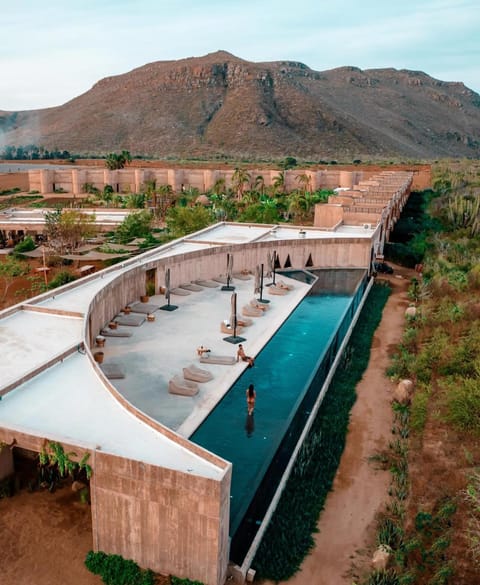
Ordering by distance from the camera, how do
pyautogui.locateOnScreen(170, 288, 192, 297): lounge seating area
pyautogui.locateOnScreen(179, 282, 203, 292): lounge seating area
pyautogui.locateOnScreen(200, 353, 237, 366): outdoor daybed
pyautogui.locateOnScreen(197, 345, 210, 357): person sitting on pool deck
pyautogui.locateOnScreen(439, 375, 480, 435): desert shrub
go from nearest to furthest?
1. pyautogui.locateOnScreen(439, 375, 480, 435): desert shrub
2. pyautogui.locateOnScreen(200, 353, 237, 366): outdoor daybed
3. pyautogui.locateOnScreen(197, 345, 210, 357): person sitting on pool deck
4. pyautogui.locateOnScreen(170, 288, 192, 297): lounge seating area
5. pyautogui.locateOnScreen(179, 282, 203, 292): lounge seating area

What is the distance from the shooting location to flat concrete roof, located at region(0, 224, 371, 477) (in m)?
11.1

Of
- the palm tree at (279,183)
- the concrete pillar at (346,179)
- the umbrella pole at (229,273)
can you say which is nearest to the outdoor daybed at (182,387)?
the umbrella pole at (229,273)

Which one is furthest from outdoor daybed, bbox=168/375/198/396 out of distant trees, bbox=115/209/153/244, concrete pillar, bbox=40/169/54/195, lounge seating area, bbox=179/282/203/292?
concrete pillar, bbox=40/169/54/195

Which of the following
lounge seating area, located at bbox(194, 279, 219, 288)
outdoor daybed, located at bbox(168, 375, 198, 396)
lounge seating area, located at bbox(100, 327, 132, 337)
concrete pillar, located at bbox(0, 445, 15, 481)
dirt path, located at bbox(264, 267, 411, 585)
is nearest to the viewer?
dirt path, located at bbox(264, 267, 411, 585)

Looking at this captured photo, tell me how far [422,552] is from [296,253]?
23.2 metres

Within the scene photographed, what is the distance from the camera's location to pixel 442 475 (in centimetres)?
1278

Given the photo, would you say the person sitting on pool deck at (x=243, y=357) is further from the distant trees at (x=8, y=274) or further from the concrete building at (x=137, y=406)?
the distant trees at (x=8, y=274)

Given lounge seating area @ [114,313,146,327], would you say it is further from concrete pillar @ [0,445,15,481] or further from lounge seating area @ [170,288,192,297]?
concrete pillar @ [0,445,15,481]

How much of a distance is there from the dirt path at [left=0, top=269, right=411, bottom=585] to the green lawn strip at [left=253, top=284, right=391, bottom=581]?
0.23 m

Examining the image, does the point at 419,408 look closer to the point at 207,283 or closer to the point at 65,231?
the point at 207,283

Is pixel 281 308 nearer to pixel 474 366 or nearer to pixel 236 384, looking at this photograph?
pixel 236 384

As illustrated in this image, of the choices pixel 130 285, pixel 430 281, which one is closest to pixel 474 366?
pixel 430 281

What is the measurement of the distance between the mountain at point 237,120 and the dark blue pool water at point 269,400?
87561mm

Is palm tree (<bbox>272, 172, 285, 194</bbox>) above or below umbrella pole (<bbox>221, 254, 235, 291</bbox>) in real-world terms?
above
